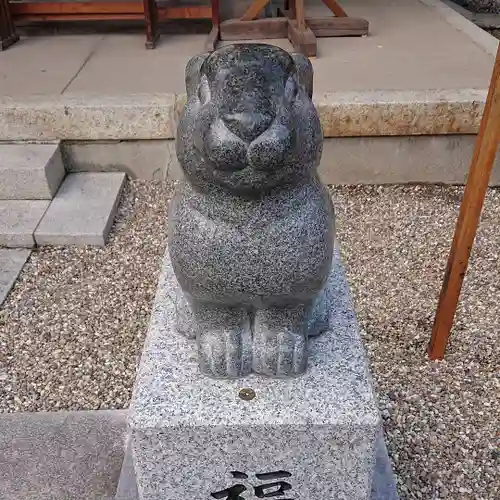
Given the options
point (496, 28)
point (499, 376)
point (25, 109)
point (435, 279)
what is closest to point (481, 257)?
point (435, 279)

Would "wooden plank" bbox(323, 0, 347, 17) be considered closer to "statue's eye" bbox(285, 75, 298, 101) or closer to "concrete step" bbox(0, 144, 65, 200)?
"concrete step" bbox(0, 144, 65, 200)

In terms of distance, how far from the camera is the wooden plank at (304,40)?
4.00 m

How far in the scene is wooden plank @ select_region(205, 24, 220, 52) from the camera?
13.6ft

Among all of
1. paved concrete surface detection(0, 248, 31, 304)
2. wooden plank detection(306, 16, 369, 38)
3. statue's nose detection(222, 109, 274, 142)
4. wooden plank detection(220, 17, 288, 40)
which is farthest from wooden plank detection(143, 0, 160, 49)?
statue's nose detection(222, 109, 274, 142)

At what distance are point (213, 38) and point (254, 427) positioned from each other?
3508 millimetres

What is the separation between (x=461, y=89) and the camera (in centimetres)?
346

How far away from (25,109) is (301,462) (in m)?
2.76

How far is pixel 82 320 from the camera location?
105 inches

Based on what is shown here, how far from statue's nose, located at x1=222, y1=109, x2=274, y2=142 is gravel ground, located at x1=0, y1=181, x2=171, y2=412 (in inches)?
59.8

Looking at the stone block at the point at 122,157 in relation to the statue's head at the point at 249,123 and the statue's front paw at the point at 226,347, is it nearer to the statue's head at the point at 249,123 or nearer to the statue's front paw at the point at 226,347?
the statue's front paw at the point at 226,347

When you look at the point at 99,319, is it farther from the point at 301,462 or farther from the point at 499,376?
the point at 499,376

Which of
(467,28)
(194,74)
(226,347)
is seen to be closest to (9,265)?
(226,347)

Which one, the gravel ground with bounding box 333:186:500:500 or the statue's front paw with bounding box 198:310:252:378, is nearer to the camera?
the statue's front paw with bounding box 198:310:252:378

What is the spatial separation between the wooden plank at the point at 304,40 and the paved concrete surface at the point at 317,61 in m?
0.07
